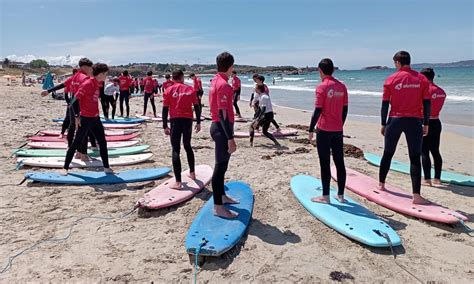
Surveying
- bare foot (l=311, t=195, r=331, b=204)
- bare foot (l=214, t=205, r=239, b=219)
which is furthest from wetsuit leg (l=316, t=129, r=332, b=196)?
bare foot (l=214, t=205, r=239, b=219)

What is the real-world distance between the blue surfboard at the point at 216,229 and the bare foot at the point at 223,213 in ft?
0.15

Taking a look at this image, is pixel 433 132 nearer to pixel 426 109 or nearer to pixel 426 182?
pixel 426 182

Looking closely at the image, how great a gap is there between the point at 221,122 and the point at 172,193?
1593mm

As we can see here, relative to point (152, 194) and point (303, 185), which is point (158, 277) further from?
point (303, 185)

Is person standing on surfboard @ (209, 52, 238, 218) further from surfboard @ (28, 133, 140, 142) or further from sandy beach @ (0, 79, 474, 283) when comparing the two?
surfboard @ (28, 133, 140, 142)

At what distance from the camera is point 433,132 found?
219 inches

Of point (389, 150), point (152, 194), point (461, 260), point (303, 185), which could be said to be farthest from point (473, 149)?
point (152, 194)

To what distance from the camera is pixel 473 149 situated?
9.15 m

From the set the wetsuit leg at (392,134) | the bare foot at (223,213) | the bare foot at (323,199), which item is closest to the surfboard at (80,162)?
the bare foot at (223,213)

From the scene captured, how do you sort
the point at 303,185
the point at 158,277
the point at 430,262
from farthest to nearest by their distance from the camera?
the point at 303,185
the point at 430,262
the point at 158,277

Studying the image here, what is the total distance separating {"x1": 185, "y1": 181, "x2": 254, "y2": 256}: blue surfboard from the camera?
3393 mm

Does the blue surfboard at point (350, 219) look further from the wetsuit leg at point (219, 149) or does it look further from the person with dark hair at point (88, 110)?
the person with dark hair at point (88, 110)

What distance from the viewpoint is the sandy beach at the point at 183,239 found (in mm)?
3195

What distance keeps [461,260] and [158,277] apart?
2.94m
